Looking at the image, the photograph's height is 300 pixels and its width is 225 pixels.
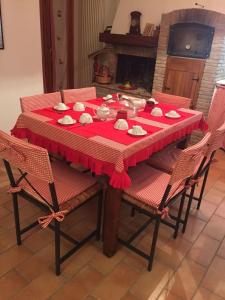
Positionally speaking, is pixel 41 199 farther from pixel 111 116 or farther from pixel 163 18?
pixel 163 18

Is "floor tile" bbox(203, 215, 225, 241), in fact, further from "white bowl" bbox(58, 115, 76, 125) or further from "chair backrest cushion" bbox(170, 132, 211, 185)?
"white bowl" bbox(58, 115, 76, 125)

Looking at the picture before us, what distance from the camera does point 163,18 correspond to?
11.9ft

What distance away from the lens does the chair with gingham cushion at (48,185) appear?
1243 millimetres

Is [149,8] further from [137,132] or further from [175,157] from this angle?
[137,132]

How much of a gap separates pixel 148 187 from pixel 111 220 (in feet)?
1.00

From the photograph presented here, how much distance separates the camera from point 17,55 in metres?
2.91

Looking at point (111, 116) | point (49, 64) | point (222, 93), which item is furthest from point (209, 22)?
point (49, 64)

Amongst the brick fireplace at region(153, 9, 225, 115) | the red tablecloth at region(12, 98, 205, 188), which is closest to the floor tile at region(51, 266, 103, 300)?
the red tablecloth at region(12, 98, 205, 188)

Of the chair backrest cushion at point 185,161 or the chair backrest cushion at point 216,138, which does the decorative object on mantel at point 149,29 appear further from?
the chair backrest cushion at point 185,161

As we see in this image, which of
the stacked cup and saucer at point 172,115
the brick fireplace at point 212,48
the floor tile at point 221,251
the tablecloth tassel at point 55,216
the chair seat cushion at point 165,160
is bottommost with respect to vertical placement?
the floor tile at point 221,251

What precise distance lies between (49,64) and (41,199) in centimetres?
352

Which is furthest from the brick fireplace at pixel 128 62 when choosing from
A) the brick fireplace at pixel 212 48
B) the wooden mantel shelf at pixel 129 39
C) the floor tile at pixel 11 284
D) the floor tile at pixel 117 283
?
the floor tile at pixel 11 284

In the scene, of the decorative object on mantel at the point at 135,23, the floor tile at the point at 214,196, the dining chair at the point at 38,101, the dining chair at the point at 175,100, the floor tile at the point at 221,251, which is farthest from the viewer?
the decorative object on mantel at the point at 135,23

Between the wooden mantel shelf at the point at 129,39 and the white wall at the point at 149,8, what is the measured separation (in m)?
0.15
